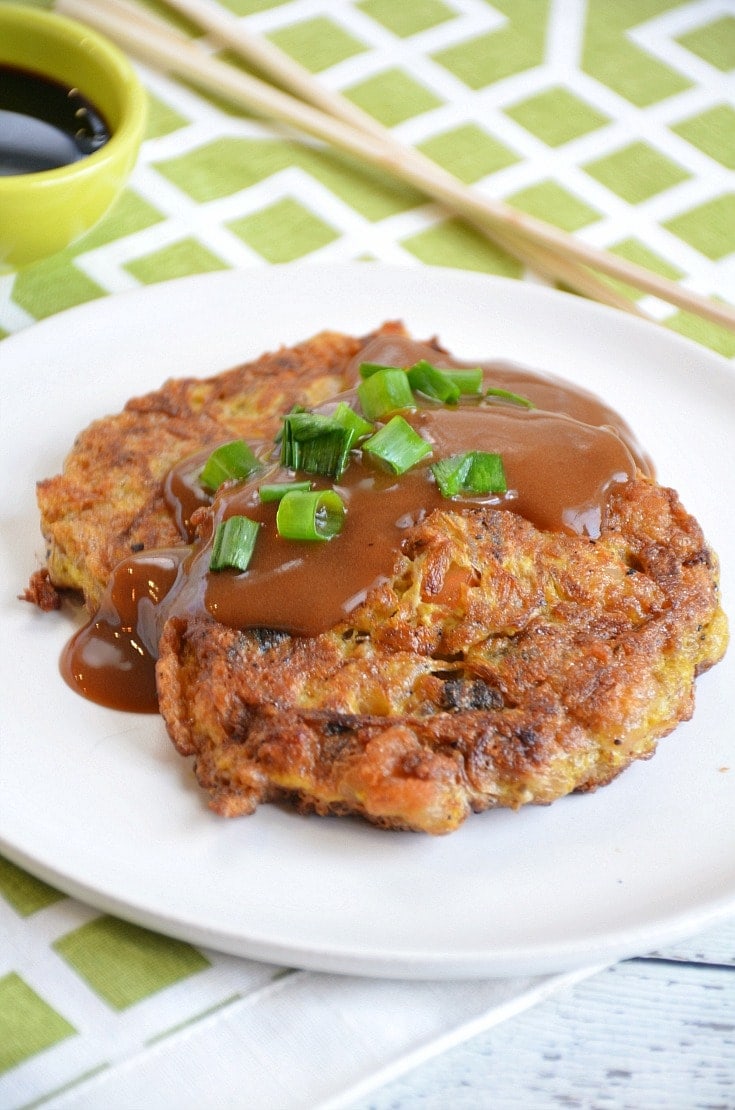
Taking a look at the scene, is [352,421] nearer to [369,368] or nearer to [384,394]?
[384,394]

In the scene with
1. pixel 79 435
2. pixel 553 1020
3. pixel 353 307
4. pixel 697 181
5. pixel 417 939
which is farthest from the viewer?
pixel 697 181

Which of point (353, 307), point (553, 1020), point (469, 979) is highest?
point (353, 307)

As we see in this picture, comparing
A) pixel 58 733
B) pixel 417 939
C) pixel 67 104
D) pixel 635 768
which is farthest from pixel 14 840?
pixel 67 104

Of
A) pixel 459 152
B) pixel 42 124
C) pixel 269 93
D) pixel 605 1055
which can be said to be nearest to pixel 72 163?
pixel 42 124

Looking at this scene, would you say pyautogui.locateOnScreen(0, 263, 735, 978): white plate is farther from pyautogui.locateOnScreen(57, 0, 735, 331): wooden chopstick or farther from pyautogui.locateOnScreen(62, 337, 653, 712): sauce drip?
pyautogui.locateOnScreen(57, 0, 735, 331): wooden chopstick

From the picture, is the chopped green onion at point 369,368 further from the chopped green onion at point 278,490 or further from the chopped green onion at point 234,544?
the chopped green onion at point 234,544

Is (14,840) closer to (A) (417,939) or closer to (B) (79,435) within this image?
(A) (417,939)

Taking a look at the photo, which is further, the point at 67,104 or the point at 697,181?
the point at 697,181
